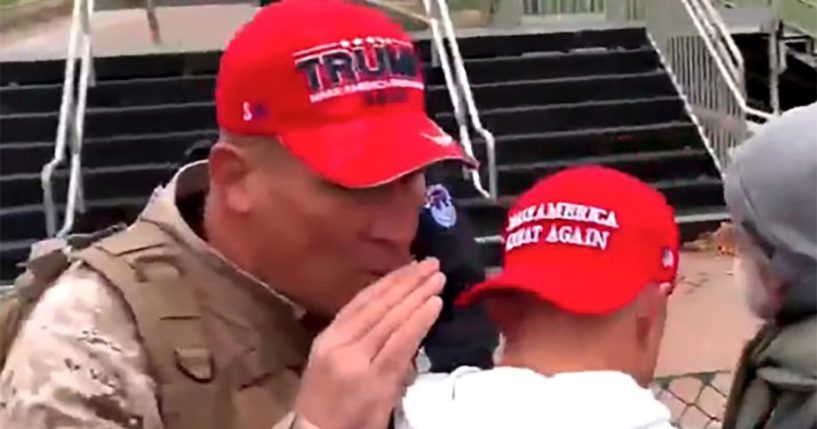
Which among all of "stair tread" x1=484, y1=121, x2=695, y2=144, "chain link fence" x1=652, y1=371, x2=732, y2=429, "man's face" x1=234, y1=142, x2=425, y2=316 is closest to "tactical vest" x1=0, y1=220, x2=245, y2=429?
"man's face" x1=234, y1=142, x2=425, y2=316

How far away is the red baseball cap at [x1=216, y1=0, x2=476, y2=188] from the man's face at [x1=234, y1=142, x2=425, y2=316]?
29 millimetres

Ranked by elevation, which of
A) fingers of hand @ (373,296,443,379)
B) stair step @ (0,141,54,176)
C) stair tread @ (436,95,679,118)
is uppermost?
fingers of hand @ (373,296,443,379)

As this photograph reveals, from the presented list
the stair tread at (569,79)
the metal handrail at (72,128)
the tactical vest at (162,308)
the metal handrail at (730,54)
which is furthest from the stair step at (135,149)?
the tactical vest at (162,308)

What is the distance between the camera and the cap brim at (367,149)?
77.3 inches

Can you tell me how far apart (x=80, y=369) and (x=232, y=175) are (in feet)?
1.10

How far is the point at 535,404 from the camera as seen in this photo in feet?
7.09

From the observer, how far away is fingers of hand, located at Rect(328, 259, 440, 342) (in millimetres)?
1874

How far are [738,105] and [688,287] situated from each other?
1.69m

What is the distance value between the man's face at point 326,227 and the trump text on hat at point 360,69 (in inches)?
4.4

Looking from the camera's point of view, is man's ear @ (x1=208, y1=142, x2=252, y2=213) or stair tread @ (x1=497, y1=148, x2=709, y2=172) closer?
man's ear @ (x1=208, y1=142, x2=252, y2=213)

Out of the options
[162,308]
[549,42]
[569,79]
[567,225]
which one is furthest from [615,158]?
[162,308]

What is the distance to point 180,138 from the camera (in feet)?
35.0

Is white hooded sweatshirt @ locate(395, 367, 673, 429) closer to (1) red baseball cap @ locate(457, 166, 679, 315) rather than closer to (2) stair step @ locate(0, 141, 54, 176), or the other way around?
(1) red baseball cap @ locate(457, 166, 679, 315)

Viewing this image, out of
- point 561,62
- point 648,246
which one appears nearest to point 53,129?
point 561,62
